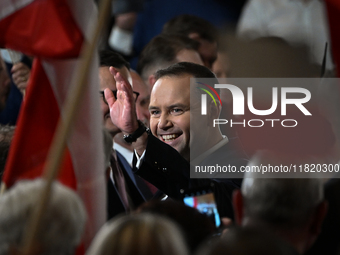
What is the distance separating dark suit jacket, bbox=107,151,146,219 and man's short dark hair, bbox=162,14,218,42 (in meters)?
1.59

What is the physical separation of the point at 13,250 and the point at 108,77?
92.2 inches

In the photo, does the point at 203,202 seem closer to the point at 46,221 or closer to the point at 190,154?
the point at 46,221

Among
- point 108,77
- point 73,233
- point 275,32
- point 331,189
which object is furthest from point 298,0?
point 73,233

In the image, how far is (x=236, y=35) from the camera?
5168mm

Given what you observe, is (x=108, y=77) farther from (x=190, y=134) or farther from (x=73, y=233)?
(x=73, y=233)

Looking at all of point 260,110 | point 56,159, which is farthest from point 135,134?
point 56,159

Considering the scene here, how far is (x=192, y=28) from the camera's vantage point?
4.82 metres

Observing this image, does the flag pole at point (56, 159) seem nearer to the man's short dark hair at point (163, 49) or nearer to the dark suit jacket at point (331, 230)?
the dark suit jacket at point (331, 230)

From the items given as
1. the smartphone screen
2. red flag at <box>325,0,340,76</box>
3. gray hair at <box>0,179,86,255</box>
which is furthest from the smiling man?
gray hair at <box>0,179,86,255</box>

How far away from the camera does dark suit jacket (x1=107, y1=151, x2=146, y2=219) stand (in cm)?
309

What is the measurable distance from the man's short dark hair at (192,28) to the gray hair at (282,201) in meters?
2.97

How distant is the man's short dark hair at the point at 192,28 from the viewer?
15.7ft

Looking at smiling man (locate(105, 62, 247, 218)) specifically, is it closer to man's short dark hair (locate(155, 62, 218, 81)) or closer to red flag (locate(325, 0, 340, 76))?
man's short dark hair (locate(155, 62, 218, 81))

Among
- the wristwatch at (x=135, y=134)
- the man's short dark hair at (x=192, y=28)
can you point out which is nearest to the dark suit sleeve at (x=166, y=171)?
the wristwatch at (x=135, y=134)
